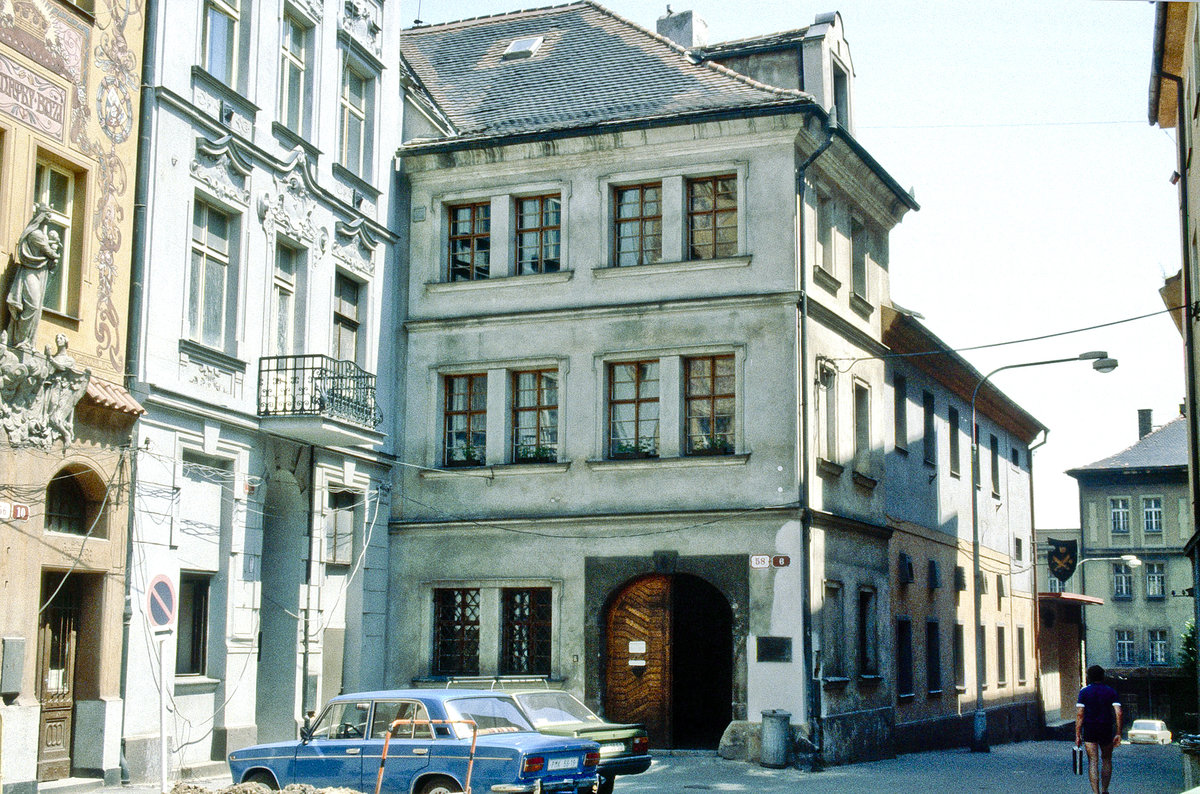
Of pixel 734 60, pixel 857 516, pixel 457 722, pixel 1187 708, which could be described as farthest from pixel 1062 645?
pixel 457 722

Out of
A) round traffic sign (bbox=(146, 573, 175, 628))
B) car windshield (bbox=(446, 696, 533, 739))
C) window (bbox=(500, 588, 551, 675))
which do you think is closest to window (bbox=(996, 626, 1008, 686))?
window (bbox=(500, 588, 551, 675))

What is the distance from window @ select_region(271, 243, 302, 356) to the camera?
23281 mm

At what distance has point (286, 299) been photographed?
23.7m

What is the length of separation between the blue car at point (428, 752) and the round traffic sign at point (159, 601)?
2.13 m

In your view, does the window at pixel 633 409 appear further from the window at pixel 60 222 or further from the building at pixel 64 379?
the window at pixel 60 222

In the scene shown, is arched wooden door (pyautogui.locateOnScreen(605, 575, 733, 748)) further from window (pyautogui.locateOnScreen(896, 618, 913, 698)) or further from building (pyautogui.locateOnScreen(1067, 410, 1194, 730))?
building (pyautogui.locateOnScreen(1067, 410, 1194, 730))

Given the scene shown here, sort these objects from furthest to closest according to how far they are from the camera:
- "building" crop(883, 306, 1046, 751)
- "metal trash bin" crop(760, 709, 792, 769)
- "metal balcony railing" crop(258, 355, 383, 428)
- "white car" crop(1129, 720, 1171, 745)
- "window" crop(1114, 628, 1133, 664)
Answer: "window" crop(1114, 628, 1133, 664) < "white car" crop(1129, 720, 1171, 745) < "building" crop(883, 306, 1046, 751) < "metal trash bin" crop(760, 709, 792, 769) < "metal balcony railing" crop(258, 355, 383, 428)

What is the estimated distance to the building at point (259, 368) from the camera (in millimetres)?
19859

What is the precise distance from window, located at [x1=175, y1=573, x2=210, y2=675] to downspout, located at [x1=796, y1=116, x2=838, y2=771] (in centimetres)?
947

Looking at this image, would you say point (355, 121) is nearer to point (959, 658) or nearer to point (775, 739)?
point (775, 739)

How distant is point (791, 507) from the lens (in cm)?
2369

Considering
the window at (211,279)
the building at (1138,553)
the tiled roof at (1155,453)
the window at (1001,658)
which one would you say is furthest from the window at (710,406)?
the tiled roof at (1155,453)

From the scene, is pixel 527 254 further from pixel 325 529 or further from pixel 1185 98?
pixel 1185 98

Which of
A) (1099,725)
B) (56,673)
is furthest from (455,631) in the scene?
(1099,725)
